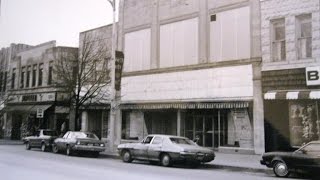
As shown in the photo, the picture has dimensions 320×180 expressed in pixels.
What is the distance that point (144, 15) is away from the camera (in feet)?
104

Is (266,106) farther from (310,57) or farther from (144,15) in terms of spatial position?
(144,15)

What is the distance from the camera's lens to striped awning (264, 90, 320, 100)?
21297mm

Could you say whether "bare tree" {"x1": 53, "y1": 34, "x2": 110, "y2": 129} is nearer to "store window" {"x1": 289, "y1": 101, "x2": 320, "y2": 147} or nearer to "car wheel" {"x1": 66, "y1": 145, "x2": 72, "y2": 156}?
"car wheel" {"x1": 66, "y1": 145, "x2": 72, "y2": 156}

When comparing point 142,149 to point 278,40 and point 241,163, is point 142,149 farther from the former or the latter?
point 278,40

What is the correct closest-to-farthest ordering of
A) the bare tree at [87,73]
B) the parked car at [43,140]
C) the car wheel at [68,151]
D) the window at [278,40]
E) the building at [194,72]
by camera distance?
the window at [278,40] → the building at [194,72] → the car wheel at [68,151] → the parked car at [43,140] → the bare tree at [87,73]

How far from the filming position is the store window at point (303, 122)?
2188 cm

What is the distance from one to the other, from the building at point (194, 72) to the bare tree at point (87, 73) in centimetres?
197

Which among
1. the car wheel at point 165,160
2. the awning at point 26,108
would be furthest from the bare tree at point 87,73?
the car wheel at point 165,160

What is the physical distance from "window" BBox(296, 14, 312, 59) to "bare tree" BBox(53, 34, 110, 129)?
14561 mm

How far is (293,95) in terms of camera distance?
22016mm

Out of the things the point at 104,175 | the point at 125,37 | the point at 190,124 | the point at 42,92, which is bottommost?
the point at 104,175

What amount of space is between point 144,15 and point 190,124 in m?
8.80

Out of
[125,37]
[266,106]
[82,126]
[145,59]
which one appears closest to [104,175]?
[266,106]

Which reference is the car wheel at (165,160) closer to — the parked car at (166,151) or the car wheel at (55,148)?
the parked car at (166,151)
